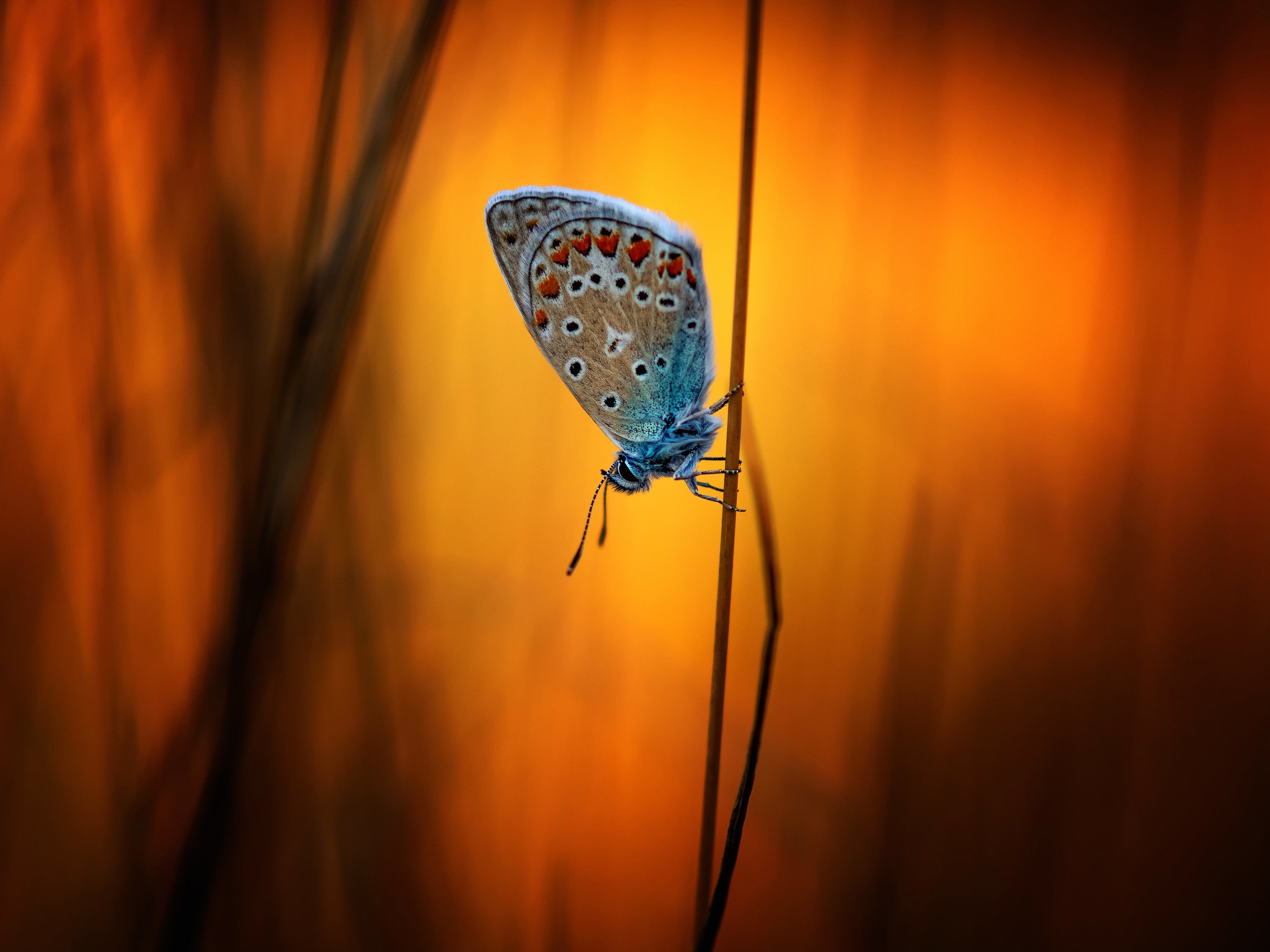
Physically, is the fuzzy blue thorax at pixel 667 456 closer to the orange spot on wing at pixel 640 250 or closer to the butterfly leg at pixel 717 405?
the butterfly leg at pixel 717 405

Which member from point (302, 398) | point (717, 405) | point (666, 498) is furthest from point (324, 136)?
point (666, 498)

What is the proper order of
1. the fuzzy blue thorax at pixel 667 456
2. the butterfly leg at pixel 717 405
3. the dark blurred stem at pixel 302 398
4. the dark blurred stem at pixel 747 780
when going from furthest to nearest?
the fuzzy blue thorax at pixel 667 456 < the butterfly leg at pixel 717 405 < the dark blurred stem at pixel 302 398 < the dark blurred stem at pixel 747 780

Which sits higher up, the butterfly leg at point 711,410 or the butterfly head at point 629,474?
the butterfly leg at point 711,410

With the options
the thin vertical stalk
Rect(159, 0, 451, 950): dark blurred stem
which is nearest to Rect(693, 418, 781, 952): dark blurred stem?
the thin vertical stalk

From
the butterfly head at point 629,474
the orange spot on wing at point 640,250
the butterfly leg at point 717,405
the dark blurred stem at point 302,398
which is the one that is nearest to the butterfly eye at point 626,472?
the butterfly head at point 629,474

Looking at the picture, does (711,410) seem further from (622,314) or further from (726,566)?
(726,566)

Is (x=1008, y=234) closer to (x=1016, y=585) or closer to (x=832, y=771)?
(x=1016, y=585)
